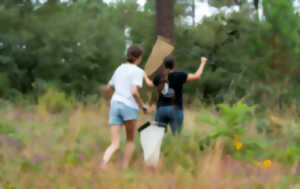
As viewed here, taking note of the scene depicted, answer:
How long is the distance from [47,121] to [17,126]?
86 cm

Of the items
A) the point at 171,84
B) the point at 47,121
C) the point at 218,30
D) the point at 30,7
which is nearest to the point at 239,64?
the point at 218,30

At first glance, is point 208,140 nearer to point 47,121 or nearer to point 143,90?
point 47,121

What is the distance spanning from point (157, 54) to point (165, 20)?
10.1 ft

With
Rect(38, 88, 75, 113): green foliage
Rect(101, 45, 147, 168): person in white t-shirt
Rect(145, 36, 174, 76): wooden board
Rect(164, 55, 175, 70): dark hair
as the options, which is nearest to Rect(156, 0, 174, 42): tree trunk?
Rect(164, 55, 175, 70): dark hair

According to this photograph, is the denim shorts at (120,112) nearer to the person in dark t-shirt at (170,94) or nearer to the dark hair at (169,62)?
the person in dark t-shirt at (170,94)

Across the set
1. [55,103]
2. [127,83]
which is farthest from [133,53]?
[55,103]

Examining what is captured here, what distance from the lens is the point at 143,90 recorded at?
10.6m

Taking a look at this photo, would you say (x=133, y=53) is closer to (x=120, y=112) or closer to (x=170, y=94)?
(x=120, y=112)

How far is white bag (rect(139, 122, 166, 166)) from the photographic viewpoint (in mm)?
4852

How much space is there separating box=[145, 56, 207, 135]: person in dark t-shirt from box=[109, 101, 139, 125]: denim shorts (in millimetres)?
949

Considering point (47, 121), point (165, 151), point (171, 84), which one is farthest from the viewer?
point (47, 121)

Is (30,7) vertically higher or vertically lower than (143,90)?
higher

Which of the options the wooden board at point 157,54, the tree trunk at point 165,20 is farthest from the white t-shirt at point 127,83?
the tree trunk at point 165,20

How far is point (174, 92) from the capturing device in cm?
567
